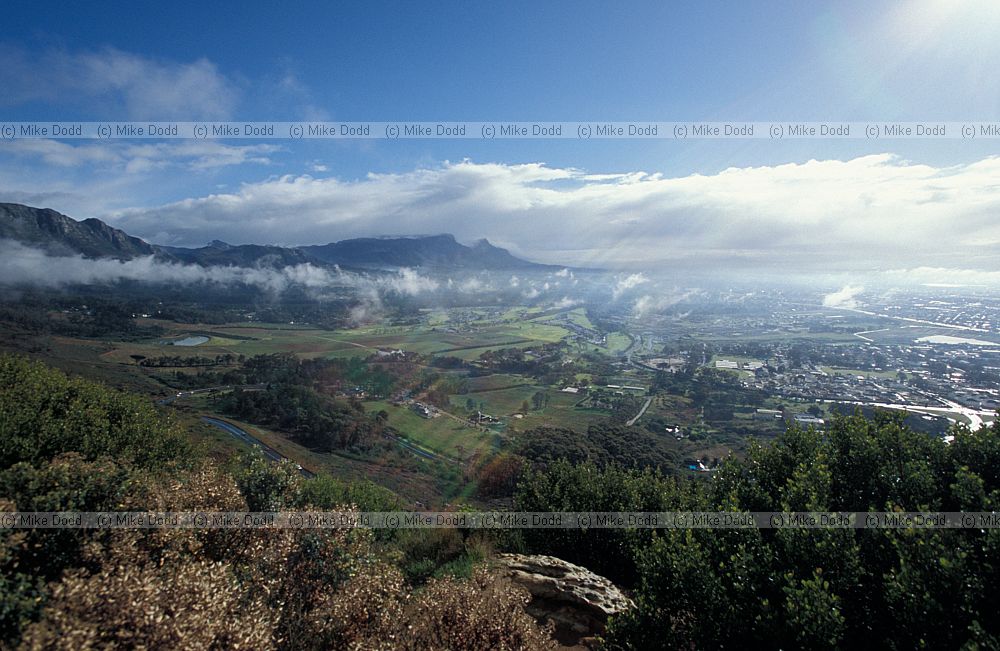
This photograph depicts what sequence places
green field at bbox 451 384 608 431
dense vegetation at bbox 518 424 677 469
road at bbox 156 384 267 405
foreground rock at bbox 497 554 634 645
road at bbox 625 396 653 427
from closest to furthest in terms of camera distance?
foreground rock at bbox 497 554 634 645 < dense vegetation at bbox 518 424 677 469 < road at bbox 625 396 653 427 < green field at bbox 451 384 608 431 < road at bbox 156 384 267 405

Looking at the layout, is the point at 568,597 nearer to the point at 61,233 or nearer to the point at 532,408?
the point at 532,408

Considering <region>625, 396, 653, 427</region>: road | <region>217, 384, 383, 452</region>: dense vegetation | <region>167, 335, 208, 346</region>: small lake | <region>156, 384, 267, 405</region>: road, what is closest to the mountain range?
<region>167, 335, 208, 346</region>: small lake

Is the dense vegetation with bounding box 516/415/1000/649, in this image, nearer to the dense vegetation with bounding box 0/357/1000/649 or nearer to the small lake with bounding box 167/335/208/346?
the dense vegetation with bounding box 0/357/1000/649

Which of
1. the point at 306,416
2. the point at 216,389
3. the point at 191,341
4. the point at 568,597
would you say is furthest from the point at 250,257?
the point at 568,597

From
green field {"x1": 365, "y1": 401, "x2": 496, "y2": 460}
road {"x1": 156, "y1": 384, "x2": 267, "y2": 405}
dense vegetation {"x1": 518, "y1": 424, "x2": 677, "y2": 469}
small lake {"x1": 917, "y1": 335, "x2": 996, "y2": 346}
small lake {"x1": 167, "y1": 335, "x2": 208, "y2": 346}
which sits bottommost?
green field {"x1": 365, "y1": 401, "x2": 496, "y2": 460}

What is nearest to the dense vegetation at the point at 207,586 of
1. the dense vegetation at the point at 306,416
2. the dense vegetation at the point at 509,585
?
the dense vegetation at the point at 509,585

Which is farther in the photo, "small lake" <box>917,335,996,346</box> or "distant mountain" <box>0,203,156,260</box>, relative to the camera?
"distant mountain" <box>0,203,156,260</box>

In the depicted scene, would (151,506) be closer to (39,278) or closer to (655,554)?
(655,554)
